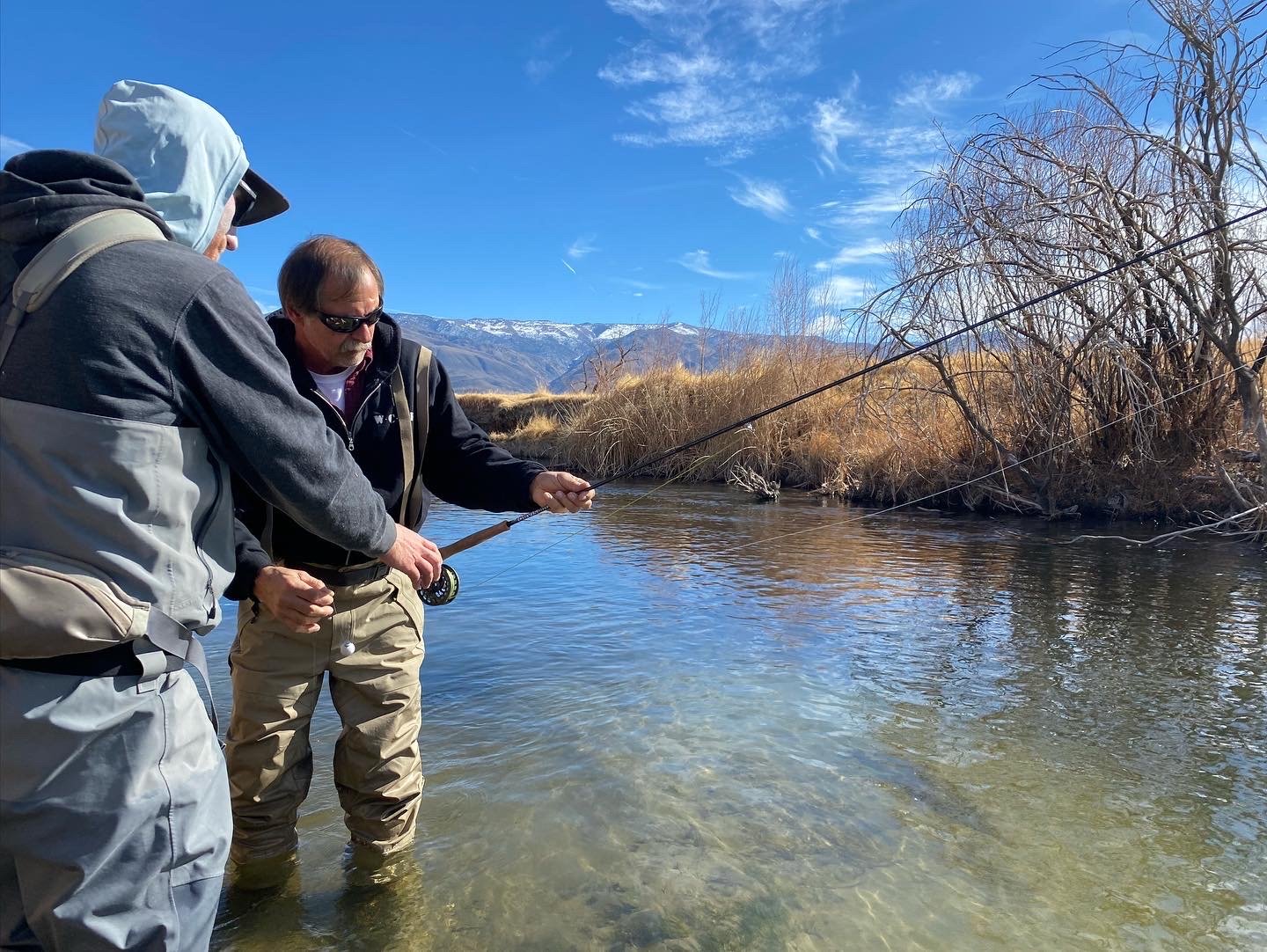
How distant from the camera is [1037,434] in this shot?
10.3 metres

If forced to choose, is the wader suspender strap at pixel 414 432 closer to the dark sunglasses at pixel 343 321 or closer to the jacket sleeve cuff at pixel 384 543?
the dark sunglasses at pixel 343 321

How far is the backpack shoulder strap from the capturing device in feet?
3.88

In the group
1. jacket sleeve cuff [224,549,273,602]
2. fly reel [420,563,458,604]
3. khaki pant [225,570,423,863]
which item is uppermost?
jacket sleeve cuff [224,549,273,602]

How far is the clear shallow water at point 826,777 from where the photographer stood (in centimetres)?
242

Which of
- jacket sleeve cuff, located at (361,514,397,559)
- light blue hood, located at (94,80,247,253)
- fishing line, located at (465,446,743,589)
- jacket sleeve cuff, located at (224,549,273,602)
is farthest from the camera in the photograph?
fishing line, located at (465,446,743,589)

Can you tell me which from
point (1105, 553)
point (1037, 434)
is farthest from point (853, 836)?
point (1037, 434)

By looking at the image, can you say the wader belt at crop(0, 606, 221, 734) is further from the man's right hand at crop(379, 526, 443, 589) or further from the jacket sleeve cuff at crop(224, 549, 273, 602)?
the jacket sleeve cuff at crop(224, 549, 273, 602)

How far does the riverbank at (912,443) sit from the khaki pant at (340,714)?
24.1ft

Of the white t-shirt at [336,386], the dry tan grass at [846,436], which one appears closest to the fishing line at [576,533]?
the dry tan grass at [846,436]

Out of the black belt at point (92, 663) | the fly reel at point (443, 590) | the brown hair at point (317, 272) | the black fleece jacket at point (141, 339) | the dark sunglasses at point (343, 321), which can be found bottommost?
the fly reel at point (443, 590)

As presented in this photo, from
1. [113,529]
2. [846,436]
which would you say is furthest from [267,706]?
[846,436]

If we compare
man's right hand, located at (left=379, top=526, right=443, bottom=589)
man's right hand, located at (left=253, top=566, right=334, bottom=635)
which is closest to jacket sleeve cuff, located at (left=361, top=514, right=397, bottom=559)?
man's right hand, located at (left=379, top=526, right=443, bottom=589)

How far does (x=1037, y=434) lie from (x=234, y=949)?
10.4 m

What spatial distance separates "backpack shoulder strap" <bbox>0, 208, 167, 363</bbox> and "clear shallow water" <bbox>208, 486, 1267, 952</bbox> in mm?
1940
